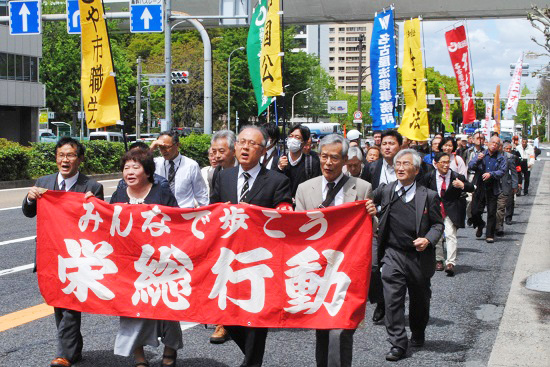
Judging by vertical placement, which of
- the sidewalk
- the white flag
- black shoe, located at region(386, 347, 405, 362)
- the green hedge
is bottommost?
the sidewalk

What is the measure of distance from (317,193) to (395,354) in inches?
57.9

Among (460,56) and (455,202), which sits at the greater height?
(460,56)

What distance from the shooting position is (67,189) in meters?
5.89

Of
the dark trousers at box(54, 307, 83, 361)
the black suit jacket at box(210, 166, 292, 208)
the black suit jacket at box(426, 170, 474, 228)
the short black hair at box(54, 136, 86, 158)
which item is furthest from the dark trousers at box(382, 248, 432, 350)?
the black suit jacket at box(426, 170, 474, 228)

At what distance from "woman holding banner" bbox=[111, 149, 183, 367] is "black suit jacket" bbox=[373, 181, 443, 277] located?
1706 millimetres

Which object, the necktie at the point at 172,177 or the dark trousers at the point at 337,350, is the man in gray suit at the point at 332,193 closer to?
the dark trousers at the point at 337,350

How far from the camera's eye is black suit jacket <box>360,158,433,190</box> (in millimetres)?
Result: 7988

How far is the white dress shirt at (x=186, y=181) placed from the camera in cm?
709

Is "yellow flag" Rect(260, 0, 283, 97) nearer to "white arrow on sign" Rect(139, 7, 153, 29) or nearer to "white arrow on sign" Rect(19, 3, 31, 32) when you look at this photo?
"white arrow on sign" Rect(139, 7, 153, 29)

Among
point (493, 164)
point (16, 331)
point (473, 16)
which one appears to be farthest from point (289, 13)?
point (16, 331)

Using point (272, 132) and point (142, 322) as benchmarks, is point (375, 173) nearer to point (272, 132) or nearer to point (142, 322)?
point (272, 132)

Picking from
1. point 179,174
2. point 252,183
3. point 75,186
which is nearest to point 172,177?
point 179,174

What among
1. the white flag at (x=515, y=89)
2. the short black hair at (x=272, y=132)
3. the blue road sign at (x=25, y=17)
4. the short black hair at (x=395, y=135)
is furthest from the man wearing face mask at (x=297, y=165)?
the white flag at (x=515, y=89)

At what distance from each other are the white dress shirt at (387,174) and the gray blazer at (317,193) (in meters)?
2.49
